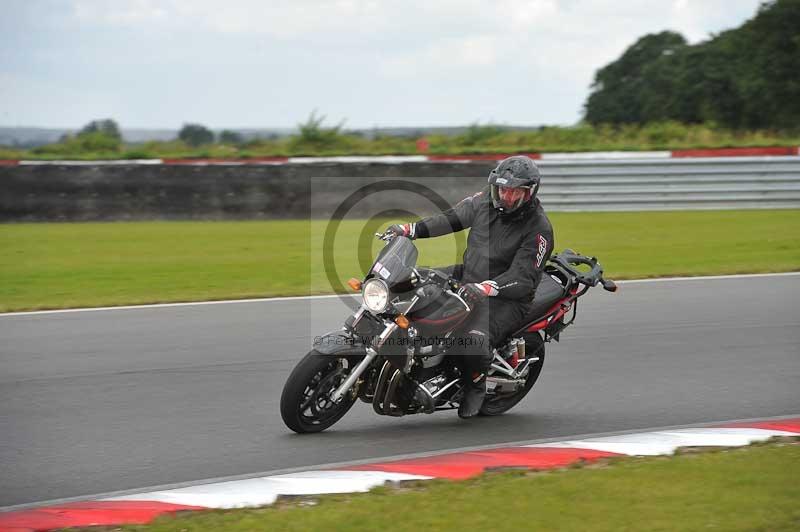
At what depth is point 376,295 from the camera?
18.3 ft

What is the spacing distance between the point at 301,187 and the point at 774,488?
13.7 meters

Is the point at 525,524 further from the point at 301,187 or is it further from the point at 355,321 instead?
the point at 301,187

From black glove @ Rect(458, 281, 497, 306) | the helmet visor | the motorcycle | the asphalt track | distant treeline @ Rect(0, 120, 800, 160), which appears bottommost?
the asphalt track

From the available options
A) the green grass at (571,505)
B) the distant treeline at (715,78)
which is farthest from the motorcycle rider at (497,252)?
the distant treeline at (715,78)

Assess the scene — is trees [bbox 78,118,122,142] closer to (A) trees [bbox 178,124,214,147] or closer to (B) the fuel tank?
(A) trees [bbox 178,124,214,147]

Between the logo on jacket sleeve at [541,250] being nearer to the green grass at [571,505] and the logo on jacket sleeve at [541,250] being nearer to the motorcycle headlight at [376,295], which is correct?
the motorcycle headlight at [376,295]

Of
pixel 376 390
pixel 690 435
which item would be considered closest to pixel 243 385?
pixel 376 390

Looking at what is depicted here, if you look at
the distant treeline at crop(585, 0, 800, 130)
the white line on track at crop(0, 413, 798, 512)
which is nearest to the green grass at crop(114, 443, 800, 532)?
the white line on track at crop(0, 413, 798, 512)

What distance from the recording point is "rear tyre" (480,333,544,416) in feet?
22.2

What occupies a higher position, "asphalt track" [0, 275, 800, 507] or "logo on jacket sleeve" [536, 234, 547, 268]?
"logo on jacket sleeve" [536, 234, 547, 268]

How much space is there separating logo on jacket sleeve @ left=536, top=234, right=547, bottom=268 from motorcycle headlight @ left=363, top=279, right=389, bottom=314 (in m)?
1.22

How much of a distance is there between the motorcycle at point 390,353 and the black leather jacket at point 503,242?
0.37 metres

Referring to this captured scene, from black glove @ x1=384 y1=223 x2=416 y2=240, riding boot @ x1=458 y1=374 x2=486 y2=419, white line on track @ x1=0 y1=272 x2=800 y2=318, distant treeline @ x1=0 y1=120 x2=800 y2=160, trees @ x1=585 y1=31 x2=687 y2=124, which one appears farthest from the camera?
trees @ x1=585 y1=31 x2=687 y2=124

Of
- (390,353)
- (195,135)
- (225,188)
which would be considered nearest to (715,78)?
(195,135)
